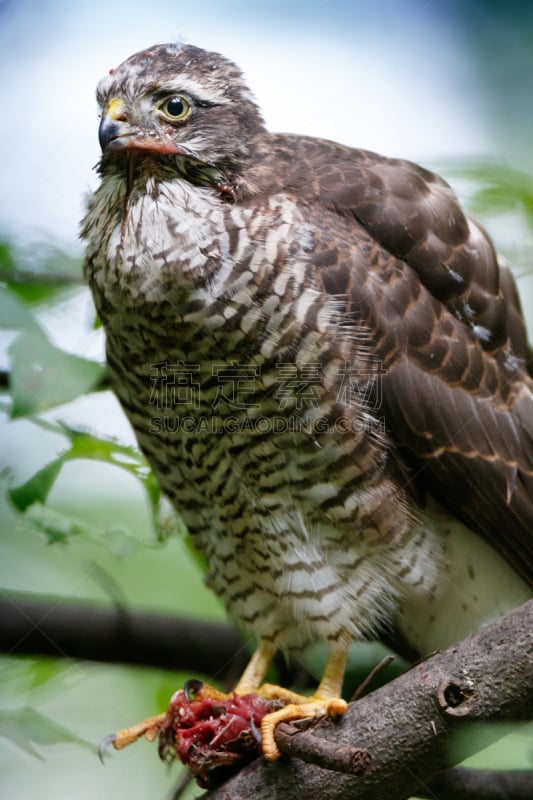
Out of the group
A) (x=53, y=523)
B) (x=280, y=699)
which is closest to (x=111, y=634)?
(x=280, y=699)

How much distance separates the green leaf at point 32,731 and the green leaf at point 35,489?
0.51 meters

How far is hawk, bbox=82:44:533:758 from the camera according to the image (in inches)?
95.6

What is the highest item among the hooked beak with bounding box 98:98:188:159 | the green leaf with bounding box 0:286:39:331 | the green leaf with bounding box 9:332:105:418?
the hooked beak with bounding box 98:98:188:159

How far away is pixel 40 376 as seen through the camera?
2156 millimetres

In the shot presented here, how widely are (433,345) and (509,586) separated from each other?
2.57ft

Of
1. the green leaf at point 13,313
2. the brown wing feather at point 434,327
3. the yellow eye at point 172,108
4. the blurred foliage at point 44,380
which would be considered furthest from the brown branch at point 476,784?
the yellow eye at point 172,108

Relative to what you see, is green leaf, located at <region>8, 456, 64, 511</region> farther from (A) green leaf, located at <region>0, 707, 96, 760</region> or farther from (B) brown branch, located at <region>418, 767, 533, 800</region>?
(B) brown branch, located at <region>418, 767, 533, 800</region>

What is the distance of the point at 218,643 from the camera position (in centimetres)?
300

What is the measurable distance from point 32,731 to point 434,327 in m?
1.55

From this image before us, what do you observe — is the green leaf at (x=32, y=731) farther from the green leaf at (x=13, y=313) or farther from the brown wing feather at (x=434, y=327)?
the brown wing feather at (x=434, y=327)

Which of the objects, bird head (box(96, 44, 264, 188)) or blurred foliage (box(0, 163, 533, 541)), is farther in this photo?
bird head (box(96, 44, 264, 188))

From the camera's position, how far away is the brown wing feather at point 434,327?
253cm

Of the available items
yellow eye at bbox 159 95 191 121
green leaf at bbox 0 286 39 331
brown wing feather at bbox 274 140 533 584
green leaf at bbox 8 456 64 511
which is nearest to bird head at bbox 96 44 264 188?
yellow eye at bbox 159 95 191 121

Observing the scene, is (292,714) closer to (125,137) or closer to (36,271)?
→ (36,271)
